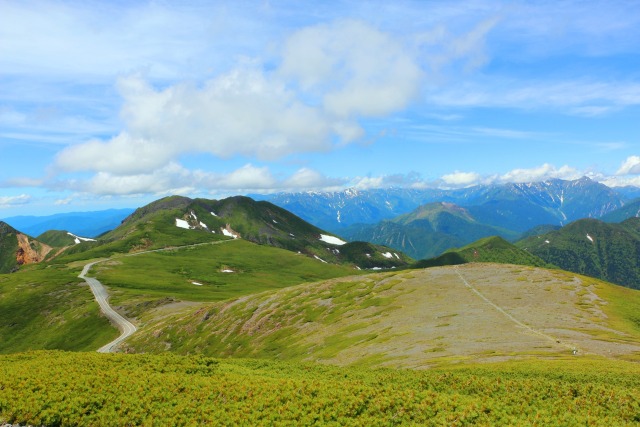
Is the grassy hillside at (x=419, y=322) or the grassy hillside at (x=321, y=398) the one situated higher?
the grassy hillside at (x=321, y=398)

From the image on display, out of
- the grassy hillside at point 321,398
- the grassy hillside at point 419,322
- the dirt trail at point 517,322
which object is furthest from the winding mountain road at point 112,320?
the dirt trail at point 517,322

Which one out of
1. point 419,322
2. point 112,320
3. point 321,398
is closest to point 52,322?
point 112,320

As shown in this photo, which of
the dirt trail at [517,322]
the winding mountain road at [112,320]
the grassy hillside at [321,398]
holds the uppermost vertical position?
the grassy hillside at [321,398]

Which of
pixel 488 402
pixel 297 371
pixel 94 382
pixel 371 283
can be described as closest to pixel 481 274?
pixel 371 283

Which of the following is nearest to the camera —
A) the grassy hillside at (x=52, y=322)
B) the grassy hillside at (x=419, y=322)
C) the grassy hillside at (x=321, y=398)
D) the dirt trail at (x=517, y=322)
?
the grassy hillside at (x=321, y=398)

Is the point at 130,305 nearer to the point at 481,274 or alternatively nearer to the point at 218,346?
the point at 218,346

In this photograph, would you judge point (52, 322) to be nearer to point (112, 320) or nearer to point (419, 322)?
point (112, 320)

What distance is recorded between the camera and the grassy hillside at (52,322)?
148m

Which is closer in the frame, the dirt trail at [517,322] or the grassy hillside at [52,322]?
the dirt trail at [517,322]

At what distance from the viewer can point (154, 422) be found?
25703 millimetres

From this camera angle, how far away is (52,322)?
169 metres

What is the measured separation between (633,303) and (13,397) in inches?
4090

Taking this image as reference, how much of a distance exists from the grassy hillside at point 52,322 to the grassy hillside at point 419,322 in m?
31.3

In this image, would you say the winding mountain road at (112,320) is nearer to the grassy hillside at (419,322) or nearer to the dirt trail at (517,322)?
the grassy hillside at (419,322)
